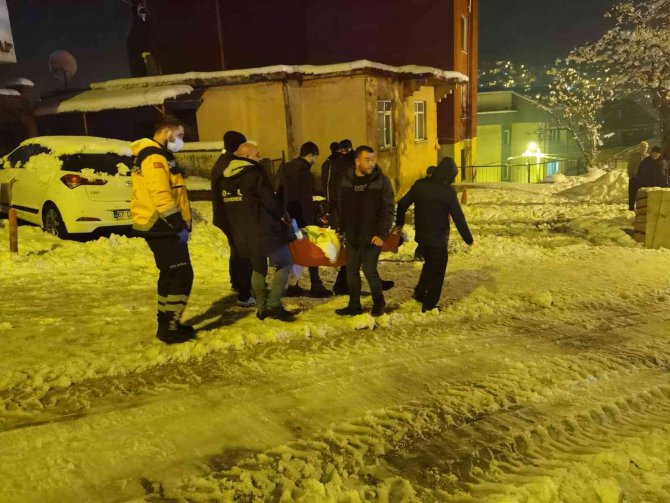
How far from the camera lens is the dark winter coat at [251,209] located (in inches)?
178

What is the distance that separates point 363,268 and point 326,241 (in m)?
0.55

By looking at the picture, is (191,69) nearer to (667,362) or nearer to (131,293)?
(131,293)

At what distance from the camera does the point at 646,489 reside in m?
2.54

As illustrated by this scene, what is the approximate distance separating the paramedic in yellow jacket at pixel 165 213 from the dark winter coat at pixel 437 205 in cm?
224

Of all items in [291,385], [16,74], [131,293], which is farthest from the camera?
[16,74]

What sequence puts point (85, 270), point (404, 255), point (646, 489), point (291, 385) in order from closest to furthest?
1. point (646, 489)
2. point (291, 385)
3. point (85, 270)
4. point (404, 255)

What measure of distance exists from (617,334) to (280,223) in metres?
3.30

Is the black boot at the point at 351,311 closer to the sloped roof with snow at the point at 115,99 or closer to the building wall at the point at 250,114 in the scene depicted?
the building wall at the point at 250,114

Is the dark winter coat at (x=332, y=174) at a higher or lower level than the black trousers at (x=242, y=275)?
higher

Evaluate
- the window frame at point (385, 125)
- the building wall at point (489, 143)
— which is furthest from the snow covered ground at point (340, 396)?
the building wall at point (489, 143)

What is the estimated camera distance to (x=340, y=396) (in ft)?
11.4

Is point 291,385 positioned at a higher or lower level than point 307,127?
lower

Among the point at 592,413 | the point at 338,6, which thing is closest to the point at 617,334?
the point at 592,413

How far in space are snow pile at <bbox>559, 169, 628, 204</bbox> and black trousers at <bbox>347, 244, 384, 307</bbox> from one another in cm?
1227
